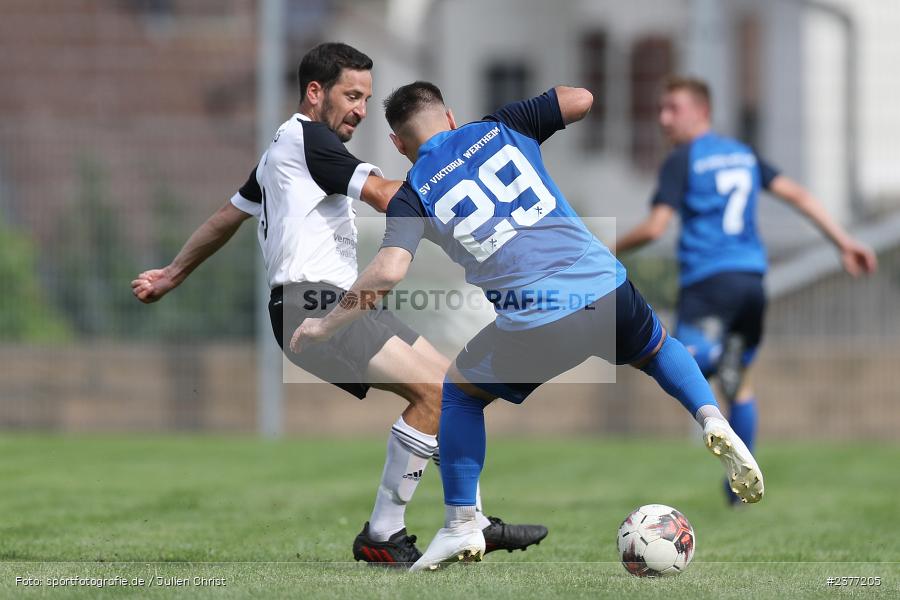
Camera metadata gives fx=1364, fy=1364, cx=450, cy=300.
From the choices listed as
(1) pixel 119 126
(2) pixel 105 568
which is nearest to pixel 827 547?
(2) pixel 105 568

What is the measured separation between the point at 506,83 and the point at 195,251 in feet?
44.5

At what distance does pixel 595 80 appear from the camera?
15648 mm

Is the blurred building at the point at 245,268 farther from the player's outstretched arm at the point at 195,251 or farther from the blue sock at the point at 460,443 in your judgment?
the blue sock at the point at 460,443

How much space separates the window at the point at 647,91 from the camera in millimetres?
14266

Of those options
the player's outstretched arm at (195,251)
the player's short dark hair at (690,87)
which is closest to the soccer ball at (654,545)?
the player's outstretched arm at (195,251)

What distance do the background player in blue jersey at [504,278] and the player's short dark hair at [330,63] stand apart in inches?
19.5

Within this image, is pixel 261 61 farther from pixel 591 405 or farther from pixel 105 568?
pixel 105 568

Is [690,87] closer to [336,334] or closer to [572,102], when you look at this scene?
[572,102]

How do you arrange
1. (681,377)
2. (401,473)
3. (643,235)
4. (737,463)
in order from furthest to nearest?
1. (643,235)
2. (401,473)
3. (681,377)
4. (737,463)

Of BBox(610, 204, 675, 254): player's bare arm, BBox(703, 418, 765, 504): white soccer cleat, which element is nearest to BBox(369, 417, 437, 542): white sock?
BBox(703, 418, 765, 504): white soccer cleat

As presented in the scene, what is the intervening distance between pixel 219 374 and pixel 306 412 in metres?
0.95

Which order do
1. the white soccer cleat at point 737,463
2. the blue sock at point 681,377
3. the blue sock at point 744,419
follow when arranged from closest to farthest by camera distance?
the white soccer cleat at point 737,463, the blue sock at point 681,377, the blue sock at point 744,419

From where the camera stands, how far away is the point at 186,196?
1332 centimetres

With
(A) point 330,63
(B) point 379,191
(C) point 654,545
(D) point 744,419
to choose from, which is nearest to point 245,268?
(D) point 744,419
